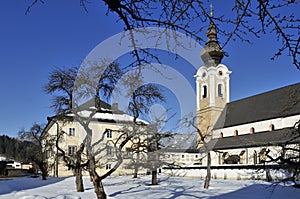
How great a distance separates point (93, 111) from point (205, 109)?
38.1 meters

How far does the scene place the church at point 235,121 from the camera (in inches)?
1335

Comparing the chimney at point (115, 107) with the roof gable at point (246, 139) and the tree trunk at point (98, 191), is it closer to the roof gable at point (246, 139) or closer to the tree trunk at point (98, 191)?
the tree trunk at point (98, 191)

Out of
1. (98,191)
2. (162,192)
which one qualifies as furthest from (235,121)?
(98,191)

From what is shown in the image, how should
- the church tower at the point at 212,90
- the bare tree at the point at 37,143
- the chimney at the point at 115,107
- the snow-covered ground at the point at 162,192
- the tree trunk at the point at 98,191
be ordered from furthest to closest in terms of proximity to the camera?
the church tower at the point at 212,90 → the bare tree at the point at 37,143 → the snow-covered ground at the point at 162,192 → the chimney at the point at 115,107 → the tree trunk at the point at 98,191

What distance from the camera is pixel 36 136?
3309 centimetres

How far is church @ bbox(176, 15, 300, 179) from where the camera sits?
33.9m

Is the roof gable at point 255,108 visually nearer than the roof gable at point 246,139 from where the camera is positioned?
No

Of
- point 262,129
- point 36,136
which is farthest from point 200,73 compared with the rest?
point 36,136

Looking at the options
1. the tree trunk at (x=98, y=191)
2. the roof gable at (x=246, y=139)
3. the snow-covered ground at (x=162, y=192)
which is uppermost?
the roof gable at (x=246, y=139)

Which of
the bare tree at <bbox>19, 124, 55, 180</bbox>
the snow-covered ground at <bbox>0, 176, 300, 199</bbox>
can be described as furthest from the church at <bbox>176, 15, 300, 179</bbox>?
the bare tree at <bbox>19, 124, 55, 180</bbox>

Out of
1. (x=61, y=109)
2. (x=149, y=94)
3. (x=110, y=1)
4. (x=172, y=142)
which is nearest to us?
(x=110, y=1)

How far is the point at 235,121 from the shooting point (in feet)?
147

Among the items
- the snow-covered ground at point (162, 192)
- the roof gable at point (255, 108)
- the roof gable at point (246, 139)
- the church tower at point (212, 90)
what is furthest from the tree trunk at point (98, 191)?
the church tower at point (212, 90)

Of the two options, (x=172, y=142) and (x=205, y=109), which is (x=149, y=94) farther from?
(x=205, y=109)
